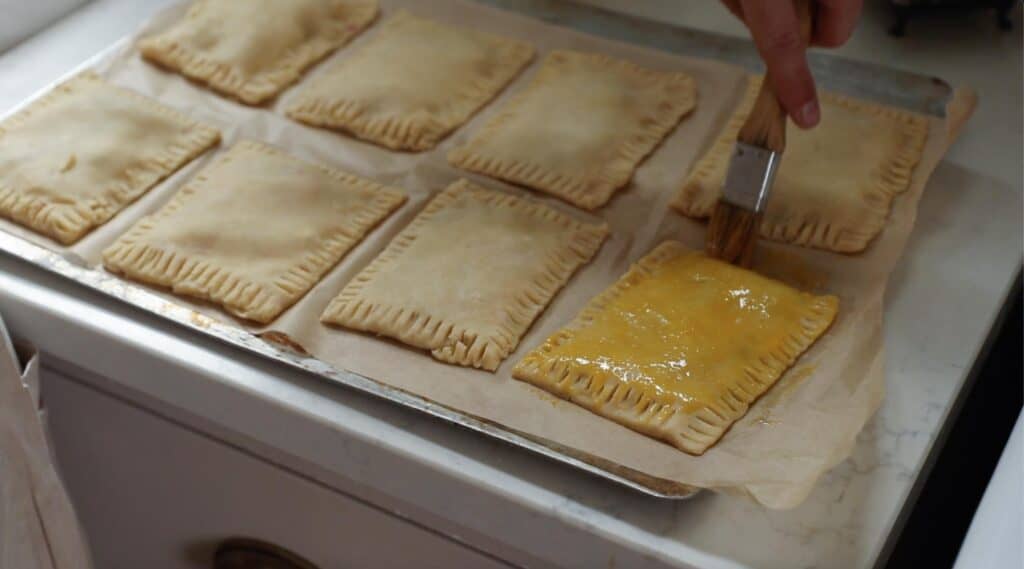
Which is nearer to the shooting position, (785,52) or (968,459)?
(785,52)

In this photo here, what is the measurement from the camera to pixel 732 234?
4.27 feet

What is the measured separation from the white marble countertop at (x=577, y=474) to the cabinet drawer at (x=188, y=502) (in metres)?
0.04

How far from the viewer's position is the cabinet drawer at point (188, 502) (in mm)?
1229

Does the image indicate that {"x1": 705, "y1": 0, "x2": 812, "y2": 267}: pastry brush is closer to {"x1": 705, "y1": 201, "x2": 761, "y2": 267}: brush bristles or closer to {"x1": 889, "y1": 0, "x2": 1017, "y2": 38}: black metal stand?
{"x1": 705, "y1": 201, "x2": 761, "y2": 267}: brush bristles

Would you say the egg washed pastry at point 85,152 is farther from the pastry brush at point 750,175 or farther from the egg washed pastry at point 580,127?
the pastry brush at point 750,175

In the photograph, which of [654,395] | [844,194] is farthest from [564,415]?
[844,194]

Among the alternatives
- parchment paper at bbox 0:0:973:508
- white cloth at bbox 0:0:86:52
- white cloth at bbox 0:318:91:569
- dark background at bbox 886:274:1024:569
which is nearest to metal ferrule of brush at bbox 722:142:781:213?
parchment paper at bbox 0:0:973:508

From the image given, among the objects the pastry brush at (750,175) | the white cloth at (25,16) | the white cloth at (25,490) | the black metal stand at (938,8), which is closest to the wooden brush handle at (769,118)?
the pastry brush at (750,175)

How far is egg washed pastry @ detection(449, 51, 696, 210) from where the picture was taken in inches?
57.5

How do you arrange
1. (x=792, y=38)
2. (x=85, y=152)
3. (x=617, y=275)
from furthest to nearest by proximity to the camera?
(x=85, y=152) < (x=617, y=275) < (x=792, y=38)

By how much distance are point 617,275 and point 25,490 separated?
2.20 feet

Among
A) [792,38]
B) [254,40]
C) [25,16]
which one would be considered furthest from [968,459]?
[25,16]

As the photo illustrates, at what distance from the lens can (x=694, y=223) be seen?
140 cm

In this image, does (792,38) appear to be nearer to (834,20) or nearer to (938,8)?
(834,20)
